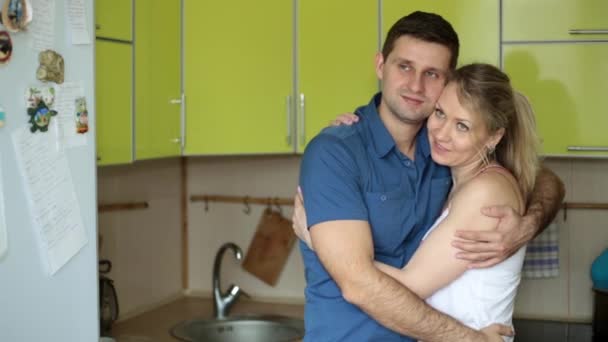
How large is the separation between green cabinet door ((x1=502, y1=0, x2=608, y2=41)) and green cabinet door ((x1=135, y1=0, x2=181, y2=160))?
1170mm

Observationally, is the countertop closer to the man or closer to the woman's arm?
the man

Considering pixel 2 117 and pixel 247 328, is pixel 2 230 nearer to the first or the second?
pixel 2 117

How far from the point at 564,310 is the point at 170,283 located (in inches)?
63.8

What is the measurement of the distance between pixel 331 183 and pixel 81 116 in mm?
797

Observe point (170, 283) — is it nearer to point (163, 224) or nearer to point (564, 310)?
point (163, 224)

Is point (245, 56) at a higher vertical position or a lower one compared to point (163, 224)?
higher

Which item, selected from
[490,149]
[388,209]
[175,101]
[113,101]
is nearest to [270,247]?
[175,101]

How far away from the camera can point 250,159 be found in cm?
386

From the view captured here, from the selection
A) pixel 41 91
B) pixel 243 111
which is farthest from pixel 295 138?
pixel 41 91

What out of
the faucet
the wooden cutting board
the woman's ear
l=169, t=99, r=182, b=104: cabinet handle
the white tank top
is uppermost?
l=169, t=99, r=182, b=104: cabinet handle

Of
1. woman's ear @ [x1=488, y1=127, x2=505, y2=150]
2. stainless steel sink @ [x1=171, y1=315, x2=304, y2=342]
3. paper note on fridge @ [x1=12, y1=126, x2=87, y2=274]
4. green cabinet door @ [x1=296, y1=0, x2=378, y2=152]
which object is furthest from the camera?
stainless steel sink @ [x1=171, y1=315, x2=304, y2=342]

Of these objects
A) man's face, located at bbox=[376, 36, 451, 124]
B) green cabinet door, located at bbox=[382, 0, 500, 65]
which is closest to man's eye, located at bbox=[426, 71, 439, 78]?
man's face, located at bbox=[376, 36, 451, 124]

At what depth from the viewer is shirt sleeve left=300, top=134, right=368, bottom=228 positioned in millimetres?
2002

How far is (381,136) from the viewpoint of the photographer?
2184mm
